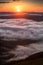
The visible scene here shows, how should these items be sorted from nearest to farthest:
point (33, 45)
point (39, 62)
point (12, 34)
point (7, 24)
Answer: point (39, 62) → point (33, 45) → point (12, 34) → point (7, 24)

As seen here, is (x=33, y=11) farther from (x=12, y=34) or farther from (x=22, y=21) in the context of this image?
(x=12, y=34)

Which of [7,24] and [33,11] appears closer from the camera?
[7,24]

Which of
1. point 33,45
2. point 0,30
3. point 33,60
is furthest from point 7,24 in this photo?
point 33,60

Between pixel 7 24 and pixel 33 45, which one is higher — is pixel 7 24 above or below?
above

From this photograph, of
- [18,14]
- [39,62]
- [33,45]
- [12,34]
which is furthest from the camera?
[18,14]
